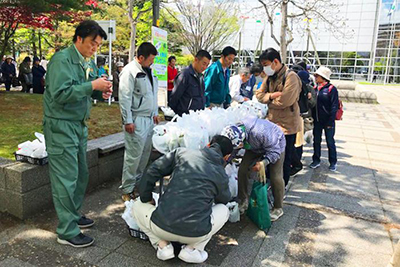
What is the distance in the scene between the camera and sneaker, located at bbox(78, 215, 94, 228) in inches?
127

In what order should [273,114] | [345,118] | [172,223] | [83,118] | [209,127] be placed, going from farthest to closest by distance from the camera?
1. [345,118]
2. [273,114]
3. [209,127]
4. [83,118]
5. [172,223]

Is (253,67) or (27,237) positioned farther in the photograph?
(253,67)

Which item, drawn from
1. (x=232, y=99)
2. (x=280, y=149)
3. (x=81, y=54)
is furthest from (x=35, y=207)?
(x=232, y=99)

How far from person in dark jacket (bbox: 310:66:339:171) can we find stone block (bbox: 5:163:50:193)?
170 inches

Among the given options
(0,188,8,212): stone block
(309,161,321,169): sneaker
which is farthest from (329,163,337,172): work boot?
(0,188,8,212): stone block

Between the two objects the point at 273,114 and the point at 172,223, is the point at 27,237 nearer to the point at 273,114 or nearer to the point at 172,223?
the point at 172,223

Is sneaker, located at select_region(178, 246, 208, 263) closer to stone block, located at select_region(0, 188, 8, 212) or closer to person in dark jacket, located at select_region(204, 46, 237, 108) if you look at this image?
stone block, located at select_region(0, 188, 8, 212)

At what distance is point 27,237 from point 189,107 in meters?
2.38

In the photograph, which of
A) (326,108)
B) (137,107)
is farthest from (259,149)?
(326,108)

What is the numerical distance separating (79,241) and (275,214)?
2061 millimetres

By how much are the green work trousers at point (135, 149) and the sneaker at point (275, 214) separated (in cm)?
166

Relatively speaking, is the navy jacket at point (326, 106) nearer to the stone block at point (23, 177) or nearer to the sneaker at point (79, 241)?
the sneaker at point (79, 241)

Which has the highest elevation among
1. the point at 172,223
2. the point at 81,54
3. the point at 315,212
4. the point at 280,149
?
the point at 81,54

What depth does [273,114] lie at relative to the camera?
4215 millimetres
